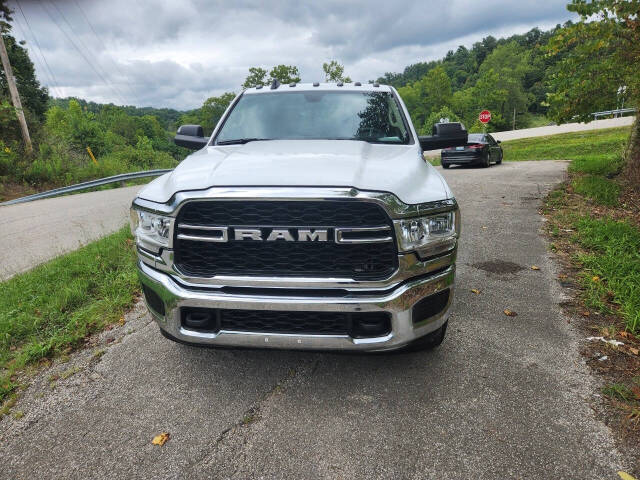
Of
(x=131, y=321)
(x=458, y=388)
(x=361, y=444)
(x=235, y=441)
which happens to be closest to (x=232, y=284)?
(x=235, y=441)

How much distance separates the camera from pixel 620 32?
26.3ft

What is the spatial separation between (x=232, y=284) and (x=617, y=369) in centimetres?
255

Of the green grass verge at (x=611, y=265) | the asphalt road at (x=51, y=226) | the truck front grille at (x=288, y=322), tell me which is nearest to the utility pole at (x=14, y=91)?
the asphalt road at (x=51, y=226)

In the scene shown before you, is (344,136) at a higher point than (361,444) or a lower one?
higher

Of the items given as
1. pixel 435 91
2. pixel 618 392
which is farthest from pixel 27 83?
pixel 435 91

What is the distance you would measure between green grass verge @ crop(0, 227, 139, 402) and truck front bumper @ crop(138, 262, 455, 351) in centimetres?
152

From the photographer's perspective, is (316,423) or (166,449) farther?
(316,423)

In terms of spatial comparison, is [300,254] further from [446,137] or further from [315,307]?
[446,137]

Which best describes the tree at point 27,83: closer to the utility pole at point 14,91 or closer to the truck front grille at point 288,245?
the utility pole at point 14,91

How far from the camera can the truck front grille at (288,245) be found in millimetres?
2143

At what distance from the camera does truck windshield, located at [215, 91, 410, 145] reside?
11.3ft

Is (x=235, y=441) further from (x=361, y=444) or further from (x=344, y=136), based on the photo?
(x=344, y=136)

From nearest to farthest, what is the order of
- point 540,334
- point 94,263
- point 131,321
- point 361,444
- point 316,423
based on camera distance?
point 361,444, point 316,423, point 540,334, point 131,321, point 94,263

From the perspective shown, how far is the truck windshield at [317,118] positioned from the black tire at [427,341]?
1.59m
